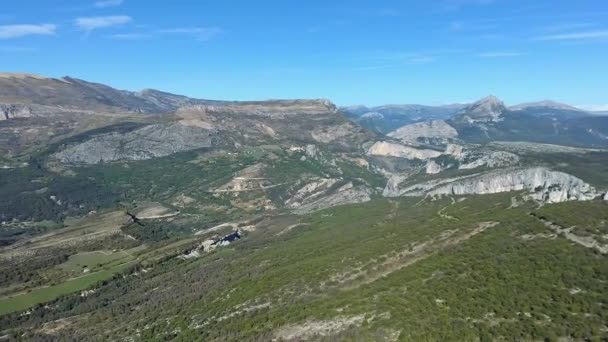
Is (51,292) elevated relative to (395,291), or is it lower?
lower

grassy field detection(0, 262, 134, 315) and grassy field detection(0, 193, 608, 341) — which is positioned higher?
grassy field detection(0, 193, 608, 341)

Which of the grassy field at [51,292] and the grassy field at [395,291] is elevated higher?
the grassy field at [395,291]

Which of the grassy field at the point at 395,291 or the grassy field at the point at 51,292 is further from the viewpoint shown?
the grassy field at the point at 51,292

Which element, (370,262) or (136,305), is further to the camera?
(136,305)

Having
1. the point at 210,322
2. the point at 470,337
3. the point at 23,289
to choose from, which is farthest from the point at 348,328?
the point at 23,289

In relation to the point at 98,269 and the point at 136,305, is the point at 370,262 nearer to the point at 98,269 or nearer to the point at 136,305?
the point at 136,305

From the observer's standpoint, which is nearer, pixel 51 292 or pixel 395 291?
pixel 395 291

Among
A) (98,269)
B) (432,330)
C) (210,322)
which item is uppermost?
(432,330)

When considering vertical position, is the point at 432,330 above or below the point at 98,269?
above

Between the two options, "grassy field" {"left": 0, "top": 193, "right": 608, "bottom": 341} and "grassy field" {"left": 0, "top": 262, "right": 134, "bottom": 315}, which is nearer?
"grassy field" {"left": 0, "top": 193, "right": 608, "bottom": 341}

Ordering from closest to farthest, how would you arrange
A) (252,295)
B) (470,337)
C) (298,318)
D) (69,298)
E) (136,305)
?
(470,337) → (298,318) → (252,295) → (136,305) → (69,298)


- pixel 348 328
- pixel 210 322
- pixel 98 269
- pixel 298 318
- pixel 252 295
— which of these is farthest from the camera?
pixel 98 269
